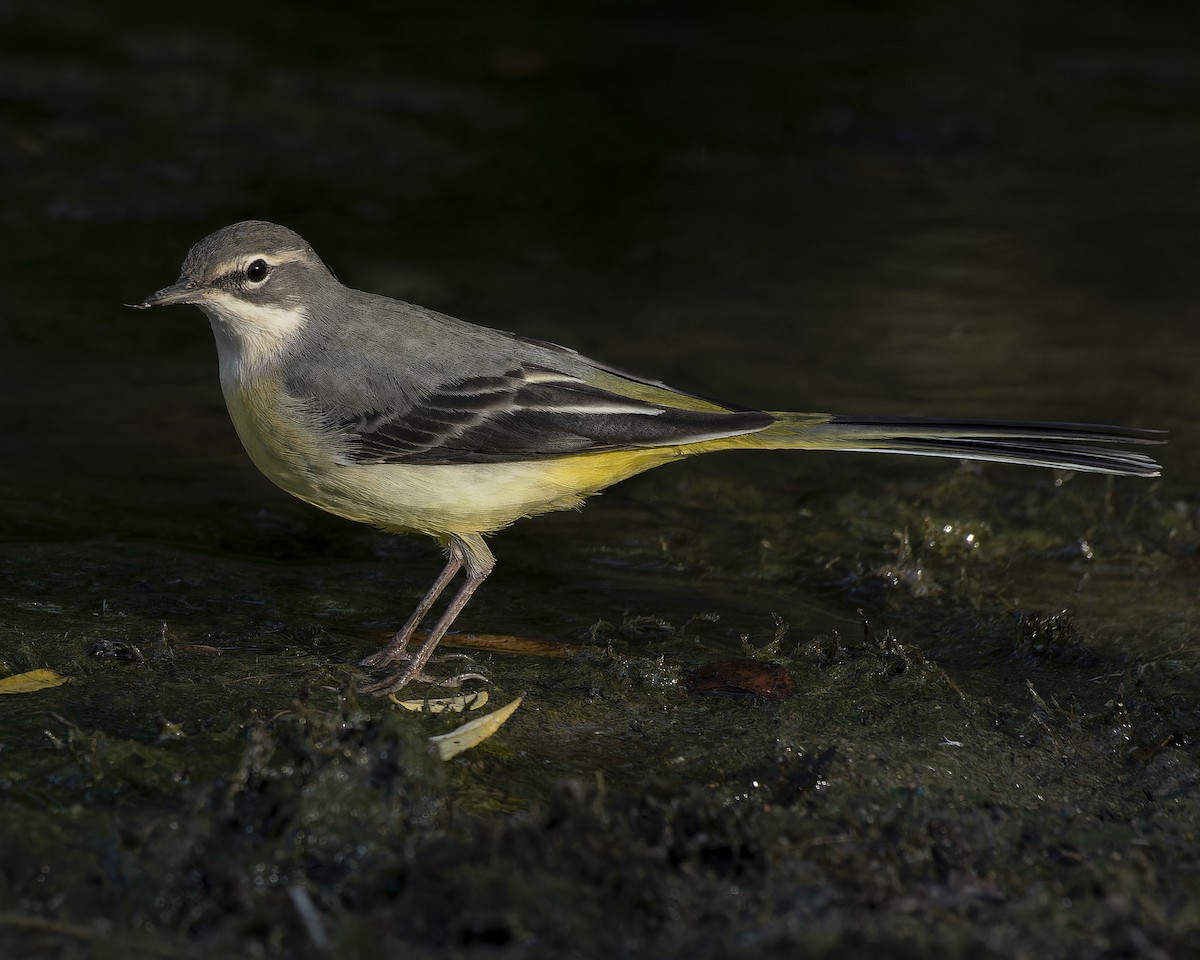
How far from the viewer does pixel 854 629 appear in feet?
23.1

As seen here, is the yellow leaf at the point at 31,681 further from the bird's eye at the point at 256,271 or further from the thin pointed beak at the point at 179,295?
the bird's eye at the point at 256,271

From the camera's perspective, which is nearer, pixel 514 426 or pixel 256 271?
pixel 514 426

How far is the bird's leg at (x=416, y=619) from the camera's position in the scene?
652 centimetres

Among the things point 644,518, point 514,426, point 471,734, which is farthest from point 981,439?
point 471,734

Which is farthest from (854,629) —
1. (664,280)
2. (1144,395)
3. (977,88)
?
(977,88)

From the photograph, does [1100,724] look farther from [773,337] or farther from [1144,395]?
[773,337]

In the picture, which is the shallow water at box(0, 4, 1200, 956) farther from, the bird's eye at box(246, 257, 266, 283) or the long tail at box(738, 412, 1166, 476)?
the bird's eye at box(246, 257, 266, 283)

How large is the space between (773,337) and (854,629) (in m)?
4.10

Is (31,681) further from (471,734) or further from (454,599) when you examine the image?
(454,599)

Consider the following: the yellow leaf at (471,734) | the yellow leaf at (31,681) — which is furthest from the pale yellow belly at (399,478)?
the yellow leaf at (31,681)

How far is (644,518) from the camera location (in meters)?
8.45

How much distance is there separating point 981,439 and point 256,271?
3483 mm

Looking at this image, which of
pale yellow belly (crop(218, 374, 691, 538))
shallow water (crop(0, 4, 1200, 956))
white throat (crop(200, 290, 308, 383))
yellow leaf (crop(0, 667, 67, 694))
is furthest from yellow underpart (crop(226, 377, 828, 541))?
yellow leaf (crop(0, 667, 67, 694))

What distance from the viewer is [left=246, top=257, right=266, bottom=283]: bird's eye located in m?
6.68
